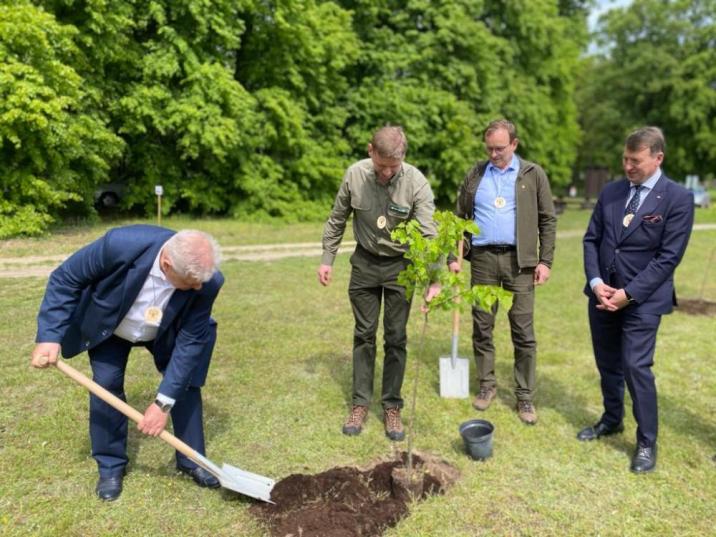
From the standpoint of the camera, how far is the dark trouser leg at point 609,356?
406cm

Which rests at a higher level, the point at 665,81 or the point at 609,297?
the point at 665,81

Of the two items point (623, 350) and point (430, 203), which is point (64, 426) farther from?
point (623, 350)

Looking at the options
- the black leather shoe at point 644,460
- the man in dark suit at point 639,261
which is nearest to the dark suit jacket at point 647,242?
the man in dark suit at point 639,261

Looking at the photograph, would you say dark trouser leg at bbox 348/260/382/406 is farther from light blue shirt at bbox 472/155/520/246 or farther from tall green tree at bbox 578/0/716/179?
tall green tree at bbox 578/0/716/179

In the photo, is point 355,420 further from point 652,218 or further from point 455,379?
A: point 652,218

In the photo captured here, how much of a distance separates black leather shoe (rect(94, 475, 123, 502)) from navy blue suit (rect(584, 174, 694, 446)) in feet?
10.8

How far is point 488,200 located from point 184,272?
257 centimetres

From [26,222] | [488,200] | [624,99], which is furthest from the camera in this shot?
[624,99]

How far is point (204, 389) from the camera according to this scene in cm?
505

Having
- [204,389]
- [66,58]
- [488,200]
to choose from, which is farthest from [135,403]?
[66,58]

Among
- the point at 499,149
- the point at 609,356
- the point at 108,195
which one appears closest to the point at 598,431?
the point at 609,356

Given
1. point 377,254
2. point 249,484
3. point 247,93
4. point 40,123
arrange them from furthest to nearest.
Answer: point 247,93
point 40,123
point 377,254
point 249,484

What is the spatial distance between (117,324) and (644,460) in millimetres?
3450

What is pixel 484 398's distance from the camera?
4.86m
